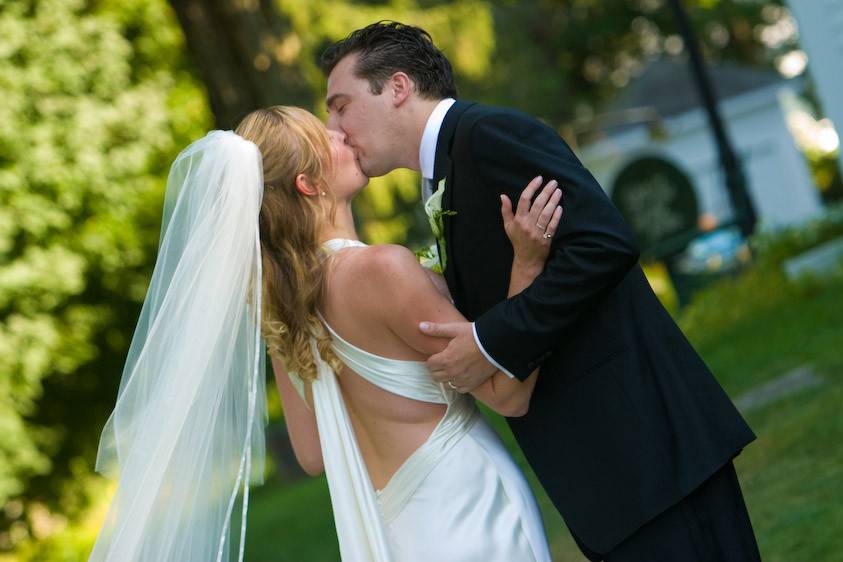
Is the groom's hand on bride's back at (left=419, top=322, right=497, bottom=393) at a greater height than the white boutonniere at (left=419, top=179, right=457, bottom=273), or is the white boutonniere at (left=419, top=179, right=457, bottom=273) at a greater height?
the white boutonniere at (left=419, top=179, right=457, bottom=273)

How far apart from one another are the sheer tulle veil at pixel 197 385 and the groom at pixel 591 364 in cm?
69

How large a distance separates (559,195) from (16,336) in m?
11.9

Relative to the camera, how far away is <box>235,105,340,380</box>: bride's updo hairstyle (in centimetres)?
353

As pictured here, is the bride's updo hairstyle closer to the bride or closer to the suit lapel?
the bride

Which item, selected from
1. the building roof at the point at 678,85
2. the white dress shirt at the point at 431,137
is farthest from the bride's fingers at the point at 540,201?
the building roof at the point at 678,85

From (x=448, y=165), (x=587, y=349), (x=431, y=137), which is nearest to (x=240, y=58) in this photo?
(x=431, y=137)

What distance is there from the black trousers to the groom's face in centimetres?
139

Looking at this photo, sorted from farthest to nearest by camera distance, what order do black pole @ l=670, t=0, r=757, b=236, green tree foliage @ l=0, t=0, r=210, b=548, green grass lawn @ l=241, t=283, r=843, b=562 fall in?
green tree foliage @ l=0, t=0, r=210, b=548 < black pole @ l=670, t=0, r=757, b=236 < green grass lawn @ l=241, t=283, r=843, b=562

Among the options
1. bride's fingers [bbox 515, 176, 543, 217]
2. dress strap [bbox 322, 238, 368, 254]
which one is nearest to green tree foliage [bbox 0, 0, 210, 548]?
dress strap [bbox 322, 238, 368, 254]

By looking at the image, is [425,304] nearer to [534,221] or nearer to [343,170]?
[534,221]

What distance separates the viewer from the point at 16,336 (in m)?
13.7

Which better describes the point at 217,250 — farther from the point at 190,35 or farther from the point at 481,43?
the point at 481,43

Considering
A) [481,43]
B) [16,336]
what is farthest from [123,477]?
[481,43]

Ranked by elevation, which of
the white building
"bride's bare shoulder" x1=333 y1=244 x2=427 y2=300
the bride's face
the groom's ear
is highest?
the groom's ear
